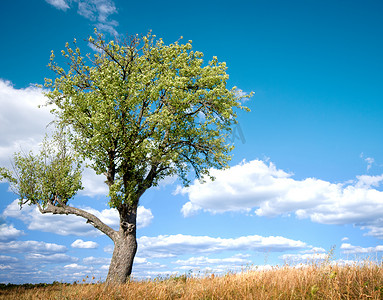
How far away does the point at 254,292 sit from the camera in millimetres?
10281

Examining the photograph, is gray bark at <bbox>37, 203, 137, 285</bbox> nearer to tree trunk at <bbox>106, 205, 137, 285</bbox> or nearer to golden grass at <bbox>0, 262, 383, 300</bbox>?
tree trunk at <bbox>106, 205, 137, 285</bbox>

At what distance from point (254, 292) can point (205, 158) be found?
1236 centimetres

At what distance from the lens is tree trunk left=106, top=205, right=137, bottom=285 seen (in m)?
18.3

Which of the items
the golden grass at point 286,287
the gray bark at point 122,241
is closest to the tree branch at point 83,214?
the gray bark at point 122,241

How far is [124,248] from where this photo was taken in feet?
61.9

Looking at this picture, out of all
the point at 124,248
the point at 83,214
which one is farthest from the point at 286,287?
the point at 83,214

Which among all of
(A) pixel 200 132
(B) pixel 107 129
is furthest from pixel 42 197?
(A) pixel 200 132

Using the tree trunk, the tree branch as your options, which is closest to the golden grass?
the tree trunk

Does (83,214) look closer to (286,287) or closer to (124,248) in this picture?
(124,248)

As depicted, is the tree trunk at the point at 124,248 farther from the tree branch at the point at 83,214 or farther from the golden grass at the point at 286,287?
the golden grass at the point at 286,287

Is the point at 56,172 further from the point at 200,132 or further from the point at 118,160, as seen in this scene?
the point at 200,132

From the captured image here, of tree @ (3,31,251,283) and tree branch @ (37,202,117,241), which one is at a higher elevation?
tree @ (3,31,251,283)

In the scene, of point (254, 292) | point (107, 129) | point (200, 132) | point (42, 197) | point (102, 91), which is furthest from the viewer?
point (42, 197)

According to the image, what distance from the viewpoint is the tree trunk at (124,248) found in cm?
1828
